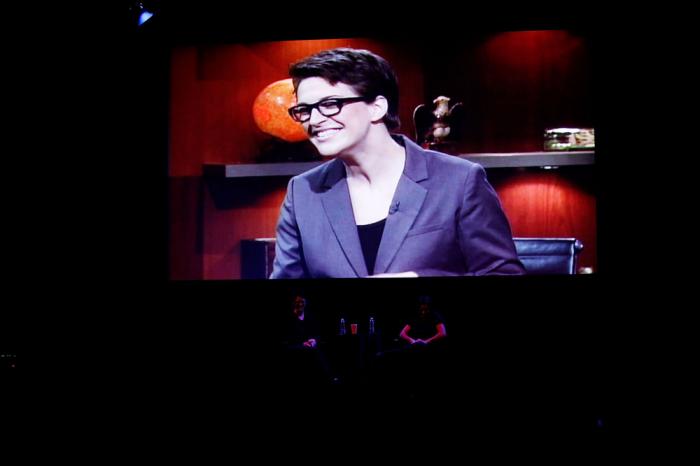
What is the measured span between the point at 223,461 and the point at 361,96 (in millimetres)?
1773

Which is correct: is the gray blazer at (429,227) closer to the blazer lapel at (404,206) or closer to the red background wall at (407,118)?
the blazer lapel at (404,206)

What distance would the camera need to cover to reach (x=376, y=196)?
3.11 metres

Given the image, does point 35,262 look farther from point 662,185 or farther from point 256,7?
point 662,185

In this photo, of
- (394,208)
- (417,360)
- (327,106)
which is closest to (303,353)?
(417,360)

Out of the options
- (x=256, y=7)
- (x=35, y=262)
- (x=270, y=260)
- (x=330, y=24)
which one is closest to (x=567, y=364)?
(x=270, y=260)

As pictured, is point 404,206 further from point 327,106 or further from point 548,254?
point 548,254

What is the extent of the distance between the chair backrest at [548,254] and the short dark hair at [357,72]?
89 centimetres

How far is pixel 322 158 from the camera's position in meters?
3.16

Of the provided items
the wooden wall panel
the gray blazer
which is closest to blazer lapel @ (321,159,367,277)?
the gray blazer

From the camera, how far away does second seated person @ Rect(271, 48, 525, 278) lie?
10.00ft

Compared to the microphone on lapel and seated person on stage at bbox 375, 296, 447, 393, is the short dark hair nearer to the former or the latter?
the microphone on lapel

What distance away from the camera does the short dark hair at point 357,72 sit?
10.1 feet

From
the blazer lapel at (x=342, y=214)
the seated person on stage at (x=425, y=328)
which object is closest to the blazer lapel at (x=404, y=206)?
the blazer lapel at (x=342, y=214)

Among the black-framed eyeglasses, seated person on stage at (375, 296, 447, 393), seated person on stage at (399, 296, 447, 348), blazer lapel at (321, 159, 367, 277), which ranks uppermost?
the black-framed eyeglasses
